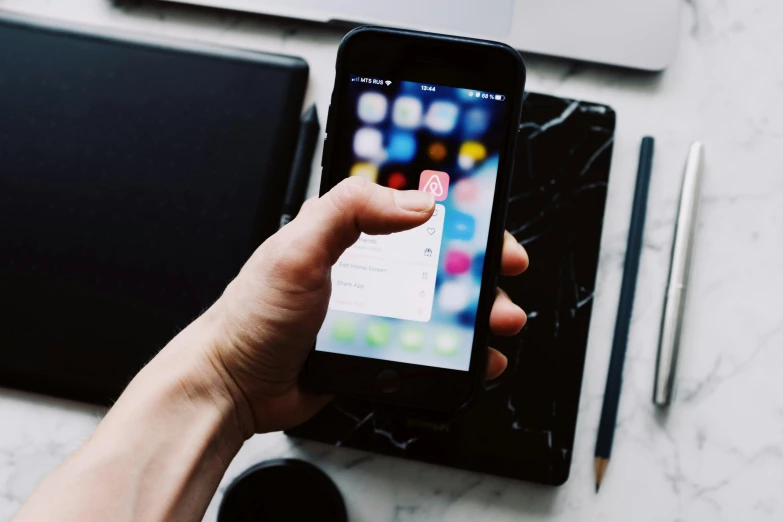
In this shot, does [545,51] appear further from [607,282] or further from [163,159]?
[163,159]

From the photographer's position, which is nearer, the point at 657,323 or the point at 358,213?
the point at 358,213

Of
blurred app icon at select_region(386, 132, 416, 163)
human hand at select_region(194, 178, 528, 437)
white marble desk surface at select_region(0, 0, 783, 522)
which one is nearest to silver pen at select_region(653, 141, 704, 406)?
white marble desk surface at select_region(0, 0, 783, 522)

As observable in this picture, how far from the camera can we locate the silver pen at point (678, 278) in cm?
44

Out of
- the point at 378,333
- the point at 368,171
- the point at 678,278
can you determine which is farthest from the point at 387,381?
the point at 678,278

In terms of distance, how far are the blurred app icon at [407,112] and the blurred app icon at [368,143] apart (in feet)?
0.05

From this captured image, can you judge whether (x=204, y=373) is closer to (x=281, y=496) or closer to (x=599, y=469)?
(x=281, y=496)

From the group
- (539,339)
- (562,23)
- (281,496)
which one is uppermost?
(562,23)

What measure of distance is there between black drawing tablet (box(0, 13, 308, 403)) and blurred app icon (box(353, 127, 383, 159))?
0.10 metres

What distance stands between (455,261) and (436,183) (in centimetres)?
5

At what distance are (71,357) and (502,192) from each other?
326mm

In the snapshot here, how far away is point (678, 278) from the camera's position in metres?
0.45

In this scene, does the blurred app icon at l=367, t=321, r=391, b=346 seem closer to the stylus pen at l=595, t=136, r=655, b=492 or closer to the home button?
the home button

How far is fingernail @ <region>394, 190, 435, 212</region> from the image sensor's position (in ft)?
1.02

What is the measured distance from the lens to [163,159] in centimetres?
45
